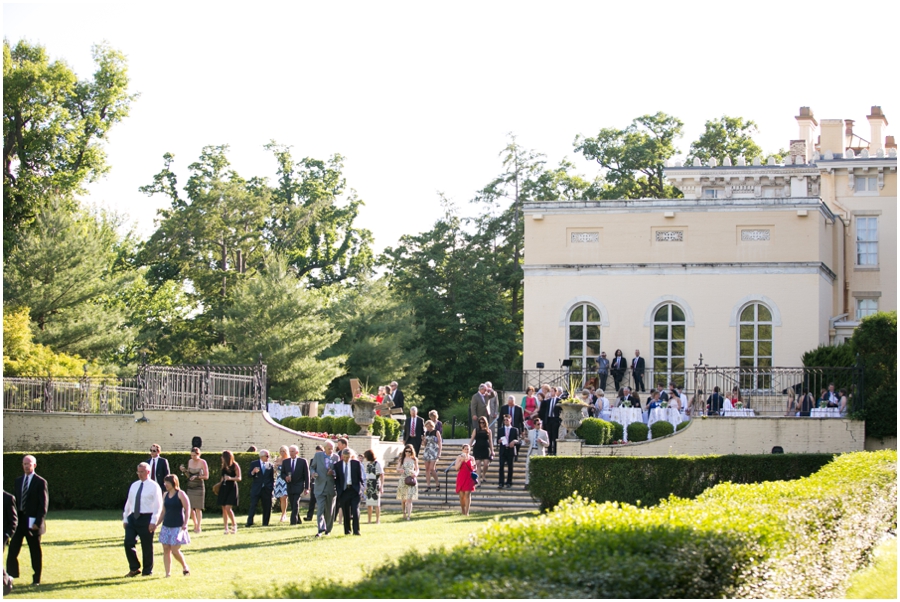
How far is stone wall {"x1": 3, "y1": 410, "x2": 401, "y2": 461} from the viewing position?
27.2 meters

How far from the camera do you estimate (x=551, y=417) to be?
2597 centimetres

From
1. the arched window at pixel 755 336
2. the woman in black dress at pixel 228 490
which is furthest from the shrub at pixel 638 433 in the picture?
the woman in black dress at pixel 228 490

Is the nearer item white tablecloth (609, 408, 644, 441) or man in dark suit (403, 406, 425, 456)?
man in dark suit (403, 406, 425, 456)

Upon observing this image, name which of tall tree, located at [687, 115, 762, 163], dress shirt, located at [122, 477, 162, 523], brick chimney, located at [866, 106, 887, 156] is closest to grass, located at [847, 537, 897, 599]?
dress shirt, located at [122, 477, 162, 523]

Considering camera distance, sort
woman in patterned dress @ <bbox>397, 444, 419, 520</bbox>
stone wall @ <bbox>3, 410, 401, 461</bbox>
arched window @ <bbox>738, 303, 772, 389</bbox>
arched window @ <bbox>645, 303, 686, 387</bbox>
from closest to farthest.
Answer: woman in patterned dress @ <bbox>397, 444, 419, 520</bbox>, stone wall @ <bbox>3, 410, 401, 461</bbox>, arched window @ <bbox>738, 303, 772, 389</bbox>, arched window @ <bbox>645, 303, 686, 387</bbox>

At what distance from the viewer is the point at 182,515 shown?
14883 mm

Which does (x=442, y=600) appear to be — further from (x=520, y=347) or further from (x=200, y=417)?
(x=520, y=347)

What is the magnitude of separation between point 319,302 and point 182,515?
2653cm

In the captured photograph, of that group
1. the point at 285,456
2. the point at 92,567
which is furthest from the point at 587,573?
the point at 285,456

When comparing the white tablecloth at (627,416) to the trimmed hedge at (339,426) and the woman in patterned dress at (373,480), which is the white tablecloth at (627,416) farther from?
the woman in patterned dress at (373,480)

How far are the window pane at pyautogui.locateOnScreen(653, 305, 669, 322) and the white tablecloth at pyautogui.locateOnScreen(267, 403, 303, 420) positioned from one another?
11.2 m

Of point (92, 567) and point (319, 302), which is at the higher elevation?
point (319, 302)

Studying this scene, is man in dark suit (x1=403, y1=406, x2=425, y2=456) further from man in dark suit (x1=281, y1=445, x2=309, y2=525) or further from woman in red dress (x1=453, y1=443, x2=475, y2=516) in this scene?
man in dark suit (x1=281, y1=445, x2=309, y2=525)

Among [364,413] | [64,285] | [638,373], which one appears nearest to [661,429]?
[638,373]
